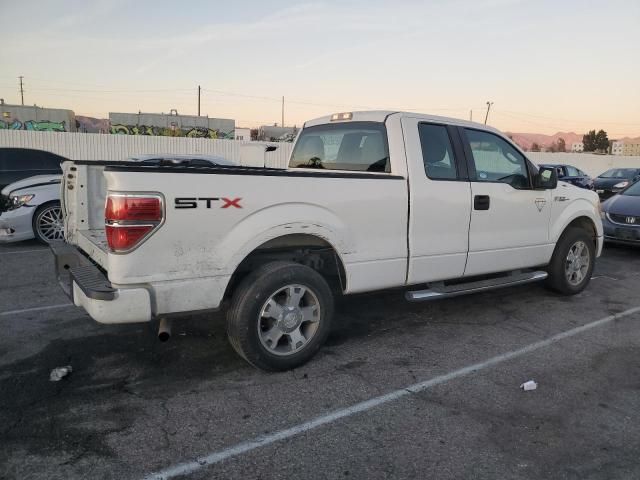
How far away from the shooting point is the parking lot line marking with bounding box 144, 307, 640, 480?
8.78 feet

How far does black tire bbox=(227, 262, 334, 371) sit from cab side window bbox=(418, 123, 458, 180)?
1.52 m

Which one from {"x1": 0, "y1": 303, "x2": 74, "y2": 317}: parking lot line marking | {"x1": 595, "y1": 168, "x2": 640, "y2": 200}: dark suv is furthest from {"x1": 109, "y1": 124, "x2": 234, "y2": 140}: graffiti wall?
{"x1": 0, "y1": 303, "x2": 74, "y2": 317}: parking lot line marking

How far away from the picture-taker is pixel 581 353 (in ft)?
14.5

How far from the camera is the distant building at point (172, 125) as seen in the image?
156 ft

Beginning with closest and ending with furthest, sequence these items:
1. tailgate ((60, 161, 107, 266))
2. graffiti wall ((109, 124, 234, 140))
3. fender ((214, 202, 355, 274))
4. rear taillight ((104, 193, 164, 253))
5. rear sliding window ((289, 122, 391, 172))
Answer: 1. rear taillight ((104, 193, 164, 253))
2. fender ((214, 202, 355, 274))
3. tailgate ((60, 161, 107, 266))
4. rear sliding window ((289, 122, 391, 172))
5. graffiti wall ((109, 124, 234, 140))

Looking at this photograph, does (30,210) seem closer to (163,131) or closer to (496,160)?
(496,160)

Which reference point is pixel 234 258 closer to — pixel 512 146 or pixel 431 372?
pixel 431 372

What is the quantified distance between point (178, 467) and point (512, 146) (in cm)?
448

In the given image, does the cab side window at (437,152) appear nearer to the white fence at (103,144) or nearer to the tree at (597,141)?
the white fence at (103,144)

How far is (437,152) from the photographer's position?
4.68 meters

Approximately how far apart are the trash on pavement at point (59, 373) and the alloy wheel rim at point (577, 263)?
5.23m

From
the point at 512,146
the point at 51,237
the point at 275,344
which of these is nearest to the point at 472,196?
the point at 512,146

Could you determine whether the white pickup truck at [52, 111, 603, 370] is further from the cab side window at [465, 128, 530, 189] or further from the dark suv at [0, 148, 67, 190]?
the dark suv at [0, 148, 67, 190]

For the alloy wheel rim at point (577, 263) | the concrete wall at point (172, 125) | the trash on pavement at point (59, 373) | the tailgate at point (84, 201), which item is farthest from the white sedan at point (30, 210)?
the concrete wall at point (172, 125)
